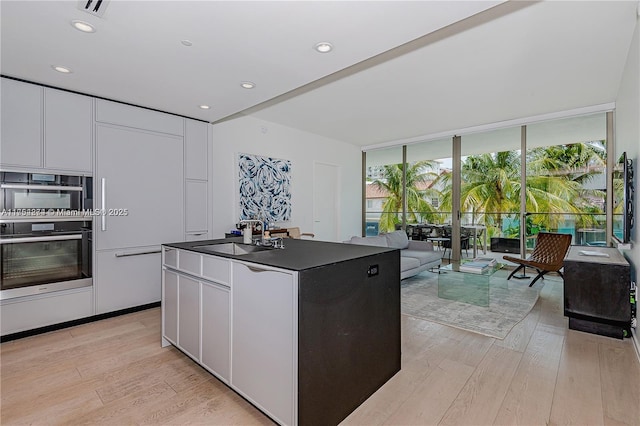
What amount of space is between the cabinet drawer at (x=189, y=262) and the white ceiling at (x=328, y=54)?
1655 mm

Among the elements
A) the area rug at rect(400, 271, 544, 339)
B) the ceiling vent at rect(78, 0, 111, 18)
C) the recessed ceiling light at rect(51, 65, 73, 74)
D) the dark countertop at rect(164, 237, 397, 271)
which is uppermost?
the ceiling vent at rect(78, 0, 111, 18)

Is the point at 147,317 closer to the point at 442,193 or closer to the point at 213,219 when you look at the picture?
the point at 213,219

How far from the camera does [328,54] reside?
2594 millimetres

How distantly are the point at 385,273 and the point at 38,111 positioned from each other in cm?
368

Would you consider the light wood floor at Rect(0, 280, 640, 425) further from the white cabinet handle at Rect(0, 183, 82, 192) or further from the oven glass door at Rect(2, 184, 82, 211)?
the white cabinet handle at Rect(0, 183, 82, 192)

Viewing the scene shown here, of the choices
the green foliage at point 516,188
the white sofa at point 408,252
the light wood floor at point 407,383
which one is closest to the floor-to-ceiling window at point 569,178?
the green foliage at point 516,188

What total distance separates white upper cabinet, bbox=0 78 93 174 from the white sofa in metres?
3.49

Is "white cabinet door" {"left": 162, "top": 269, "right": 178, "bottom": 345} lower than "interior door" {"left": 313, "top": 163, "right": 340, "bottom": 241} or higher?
lower

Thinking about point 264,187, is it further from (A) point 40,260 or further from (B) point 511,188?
(B) point 511,188

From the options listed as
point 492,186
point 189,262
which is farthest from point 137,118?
point 492,186

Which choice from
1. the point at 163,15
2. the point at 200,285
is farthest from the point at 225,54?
the point at 200,285

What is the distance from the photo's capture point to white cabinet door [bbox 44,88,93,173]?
315cm

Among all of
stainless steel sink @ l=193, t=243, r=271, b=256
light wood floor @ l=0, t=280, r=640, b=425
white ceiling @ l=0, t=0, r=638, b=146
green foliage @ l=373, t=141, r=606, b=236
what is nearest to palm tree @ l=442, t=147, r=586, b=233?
green foliage @ l=373, t=141, r=606, b=236

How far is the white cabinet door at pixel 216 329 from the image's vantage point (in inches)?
79.7
